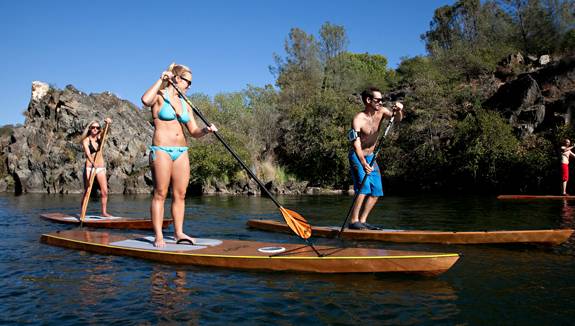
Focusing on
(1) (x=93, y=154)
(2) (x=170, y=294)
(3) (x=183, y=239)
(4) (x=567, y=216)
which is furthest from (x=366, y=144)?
(1) (x=93, y=154)

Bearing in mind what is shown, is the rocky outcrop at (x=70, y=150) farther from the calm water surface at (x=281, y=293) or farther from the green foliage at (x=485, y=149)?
the calm water surface at (x=281, y=293)

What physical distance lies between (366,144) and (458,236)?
196cm

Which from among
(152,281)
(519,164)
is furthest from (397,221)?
(519,164)

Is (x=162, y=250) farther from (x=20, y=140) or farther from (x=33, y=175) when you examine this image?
(x=20, y=140)

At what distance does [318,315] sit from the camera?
141 inches

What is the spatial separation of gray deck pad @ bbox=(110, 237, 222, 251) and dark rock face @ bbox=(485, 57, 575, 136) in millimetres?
23140

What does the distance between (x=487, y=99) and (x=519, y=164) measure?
8594mm

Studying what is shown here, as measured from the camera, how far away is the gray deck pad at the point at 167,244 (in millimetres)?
5664

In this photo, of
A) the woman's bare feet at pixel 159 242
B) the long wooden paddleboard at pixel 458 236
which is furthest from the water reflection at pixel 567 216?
the woman's bare feet at pixel 159 242

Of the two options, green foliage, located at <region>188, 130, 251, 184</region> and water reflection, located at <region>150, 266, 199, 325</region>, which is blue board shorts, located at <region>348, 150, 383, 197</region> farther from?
green foliage, located at <region>188, 130, 251, 184</region>

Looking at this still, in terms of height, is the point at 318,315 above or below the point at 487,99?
below

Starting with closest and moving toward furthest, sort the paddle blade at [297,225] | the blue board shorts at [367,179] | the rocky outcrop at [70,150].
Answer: the paddle blade at [297,225] → the blue board shorts at [367,179] → the rocky outcrop at [70,150]

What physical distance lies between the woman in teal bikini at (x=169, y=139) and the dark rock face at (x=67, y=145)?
2658 centimetres

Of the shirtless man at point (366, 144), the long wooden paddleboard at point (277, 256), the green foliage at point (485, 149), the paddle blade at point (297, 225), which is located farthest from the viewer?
the green foliage at point (485, 149)
